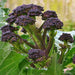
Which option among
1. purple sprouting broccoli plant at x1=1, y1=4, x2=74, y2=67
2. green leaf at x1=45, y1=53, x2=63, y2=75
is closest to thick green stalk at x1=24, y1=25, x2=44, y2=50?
purple sprouting broccoli plant at x1=1, y1=4, x2=74, y2=67

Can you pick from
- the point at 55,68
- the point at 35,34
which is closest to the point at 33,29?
the point at 35,34

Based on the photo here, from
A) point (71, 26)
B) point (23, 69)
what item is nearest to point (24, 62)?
point (23, 69)

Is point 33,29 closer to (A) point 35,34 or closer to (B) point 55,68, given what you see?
(A) point 35,34

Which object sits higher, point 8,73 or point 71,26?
point 8,73

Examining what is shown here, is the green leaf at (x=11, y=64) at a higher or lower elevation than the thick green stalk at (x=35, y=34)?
lower

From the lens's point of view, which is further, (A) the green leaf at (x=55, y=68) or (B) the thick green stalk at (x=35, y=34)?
(B) the thick green stalk at (x=35, y=34)

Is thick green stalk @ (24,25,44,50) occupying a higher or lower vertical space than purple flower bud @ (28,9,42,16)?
lower

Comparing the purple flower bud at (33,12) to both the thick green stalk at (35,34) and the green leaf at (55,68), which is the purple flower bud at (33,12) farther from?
the green leaf at (55,68)

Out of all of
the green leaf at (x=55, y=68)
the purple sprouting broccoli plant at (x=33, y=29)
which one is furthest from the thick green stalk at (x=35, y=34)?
the green leaf at (x=55, y=68)

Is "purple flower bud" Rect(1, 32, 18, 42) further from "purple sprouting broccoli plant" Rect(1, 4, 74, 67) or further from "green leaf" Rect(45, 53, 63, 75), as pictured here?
"green leaf" Rect(45, 53, 63, 75)

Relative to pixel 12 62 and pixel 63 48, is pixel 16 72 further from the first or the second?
pixel 63 48

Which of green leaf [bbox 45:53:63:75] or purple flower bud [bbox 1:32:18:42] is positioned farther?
purple flower bud [bbox 1:32:18:42]
